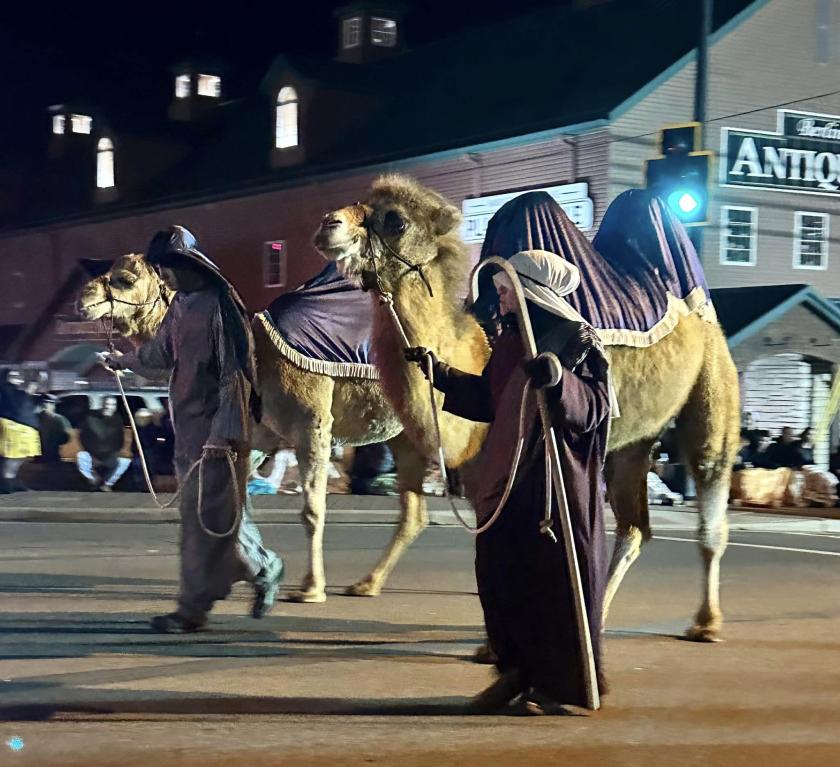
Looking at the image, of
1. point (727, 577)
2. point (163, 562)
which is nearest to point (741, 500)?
point (727, 577)

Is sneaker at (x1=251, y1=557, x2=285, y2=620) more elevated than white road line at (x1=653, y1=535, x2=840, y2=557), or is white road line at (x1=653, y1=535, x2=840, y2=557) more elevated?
sneaker at (x1=251, y1=557, x2=285, y2=620)

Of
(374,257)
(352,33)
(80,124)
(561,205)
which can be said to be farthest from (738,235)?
(80,124)

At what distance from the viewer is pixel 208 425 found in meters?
8.25

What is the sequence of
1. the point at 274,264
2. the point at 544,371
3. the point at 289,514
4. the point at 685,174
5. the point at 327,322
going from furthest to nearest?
the point at 274,264 → the point at 289,514 → the point at 685,174 → the point at 327,322 → the point at 544,371

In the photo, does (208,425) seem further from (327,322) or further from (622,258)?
(622,258)

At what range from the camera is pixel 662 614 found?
9688 millimetres

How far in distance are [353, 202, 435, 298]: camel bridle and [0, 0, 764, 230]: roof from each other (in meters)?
19.0

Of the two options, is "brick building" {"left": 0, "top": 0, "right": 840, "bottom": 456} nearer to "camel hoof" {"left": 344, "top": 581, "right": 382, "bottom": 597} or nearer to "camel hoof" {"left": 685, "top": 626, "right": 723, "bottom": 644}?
"camel hoof" {"left": 344, "top": 581, "right": 382, "bottom": 597}

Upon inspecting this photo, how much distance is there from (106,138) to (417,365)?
35.3 metres

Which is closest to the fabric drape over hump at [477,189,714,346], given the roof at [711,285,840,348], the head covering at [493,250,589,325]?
the head covering at [493,250,589,325]

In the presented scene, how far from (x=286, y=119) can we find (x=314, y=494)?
83.6 feet

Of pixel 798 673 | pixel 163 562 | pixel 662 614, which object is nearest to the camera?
pixel 798 673

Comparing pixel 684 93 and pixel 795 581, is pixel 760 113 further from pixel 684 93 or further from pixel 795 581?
pixel 795 581

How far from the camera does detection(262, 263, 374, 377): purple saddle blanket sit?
33.3ft
